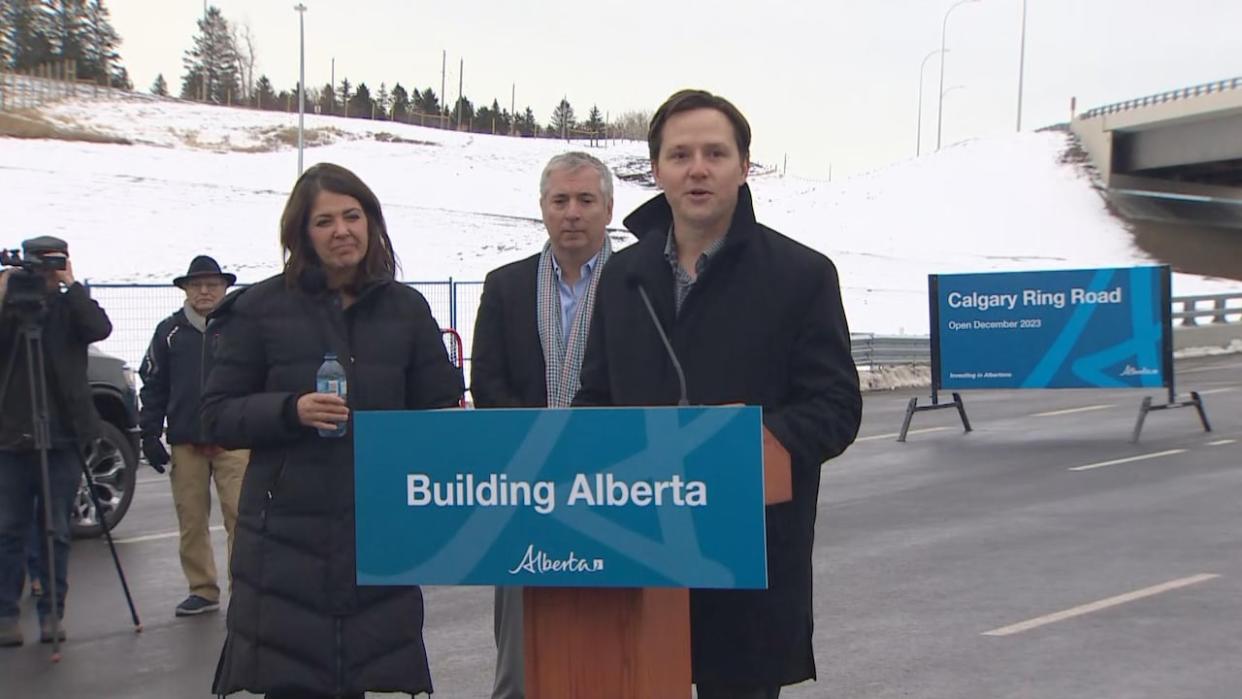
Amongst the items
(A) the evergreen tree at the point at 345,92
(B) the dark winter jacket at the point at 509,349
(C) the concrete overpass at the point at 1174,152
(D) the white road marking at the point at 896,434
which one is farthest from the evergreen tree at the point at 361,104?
(B) the dark winter jacket at the point at 509,349

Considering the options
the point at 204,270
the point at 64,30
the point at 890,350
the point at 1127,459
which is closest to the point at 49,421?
the point at 204,270

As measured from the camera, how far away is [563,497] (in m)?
2.83

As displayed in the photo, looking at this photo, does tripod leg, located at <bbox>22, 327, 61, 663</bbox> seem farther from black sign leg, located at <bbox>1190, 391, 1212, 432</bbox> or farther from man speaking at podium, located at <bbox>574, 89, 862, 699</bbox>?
black sign leg, located at <bbox>1190, 391, 1212, 432</bbox>

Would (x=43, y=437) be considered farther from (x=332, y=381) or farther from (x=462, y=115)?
(x=462, y=115)

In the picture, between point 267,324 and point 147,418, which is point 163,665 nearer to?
point 147,418

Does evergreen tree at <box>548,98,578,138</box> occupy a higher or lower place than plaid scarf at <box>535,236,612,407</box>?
higher

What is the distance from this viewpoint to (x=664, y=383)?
10.6 ft

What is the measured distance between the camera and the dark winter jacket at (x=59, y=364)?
7.28m

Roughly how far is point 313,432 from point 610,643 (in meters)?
1.37

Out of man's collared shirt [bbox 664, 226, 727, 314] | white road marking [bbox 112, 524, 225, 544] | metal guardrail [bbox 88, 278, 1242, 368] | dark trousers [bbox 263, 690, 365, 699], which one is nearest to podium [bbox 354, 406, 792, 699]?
man's collared shirt [bbox 664, 226, 727, 314]

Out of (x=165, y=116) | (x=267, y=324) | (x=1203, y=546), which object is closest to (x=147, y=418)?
(x=267, y=324)

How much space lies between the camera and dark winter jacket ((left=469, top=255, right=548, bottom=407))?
16.1ft

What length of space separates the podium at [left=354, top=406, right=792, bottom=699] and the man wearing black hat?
541 centimetres

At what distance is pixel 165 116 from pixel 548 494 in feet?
309
